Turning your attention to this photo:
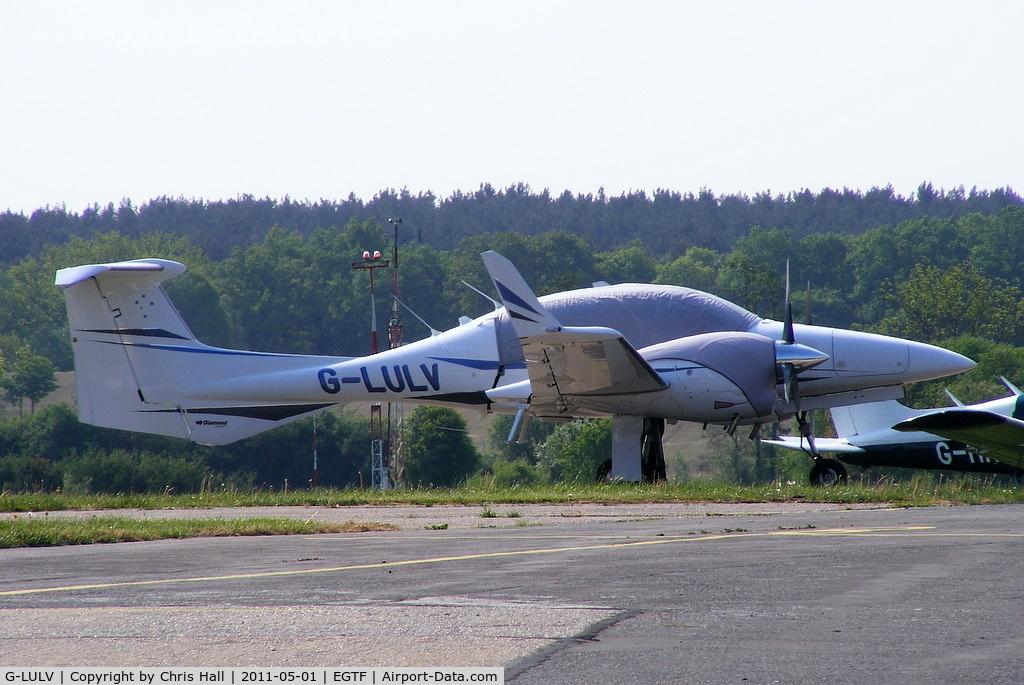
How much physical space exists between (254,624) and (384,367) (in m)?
18.2

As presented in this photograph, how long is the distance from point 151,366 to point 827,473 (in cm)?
1358

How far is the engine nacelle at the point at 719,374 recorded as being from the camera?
70.0ft

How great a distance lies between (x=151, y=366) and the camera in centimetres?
2503

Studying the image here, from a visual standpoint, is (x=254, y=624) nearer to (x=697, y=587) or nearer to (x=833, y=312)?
(x=697, y=587)

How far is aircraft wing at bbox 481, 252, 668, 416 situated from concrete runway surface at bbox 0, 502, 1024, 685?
7.72 meters

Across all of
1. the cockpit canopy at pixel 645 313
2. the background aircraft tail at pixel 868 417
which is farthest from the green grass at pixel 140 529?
the background aircraft tail at pixel 868 417

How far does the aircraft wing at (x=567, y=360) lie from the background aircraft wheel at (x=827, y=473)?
11.4 feet

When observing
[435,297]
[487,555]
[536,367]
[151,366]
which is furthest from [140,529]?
[435,297]

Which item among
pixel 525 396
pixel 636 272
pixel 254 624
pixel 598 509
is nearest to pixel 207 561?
pixel 254 624

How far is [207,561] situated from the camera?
32.4 ft

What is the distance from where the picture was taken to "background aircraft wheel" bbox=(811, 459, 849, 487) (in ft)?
72.6
